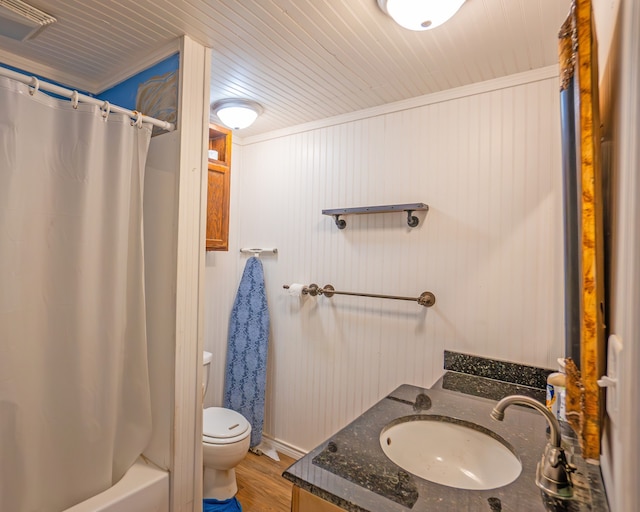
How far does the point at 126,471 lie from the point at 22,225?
3.46 ft

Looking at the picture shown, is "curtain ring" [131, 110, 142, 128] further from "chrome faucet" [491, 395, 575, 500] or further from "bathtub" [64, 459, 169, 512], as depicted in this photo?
"chrome faucet" [491, 395, 575, 500]

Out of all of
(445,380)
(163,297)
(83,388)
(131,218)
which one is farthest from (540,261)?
(83,388)

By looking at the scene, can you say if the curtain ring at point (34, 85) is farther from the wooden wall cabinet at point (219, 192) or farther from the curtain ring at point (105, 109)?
the wooden wall cabinet at point (219, 192)

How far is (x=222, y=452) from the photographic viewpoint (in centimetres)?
195

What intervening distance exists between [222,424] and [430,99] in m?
2.28

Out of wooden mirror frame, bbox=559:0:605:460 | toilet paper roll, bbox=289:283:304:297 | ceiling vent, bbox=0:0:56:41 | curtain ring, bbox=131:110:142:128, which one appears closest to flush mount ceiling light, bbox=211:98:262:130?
curtain ring, bbox=131:110:142:128

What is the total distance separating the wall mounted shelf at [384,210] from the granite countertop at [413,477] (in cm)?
102

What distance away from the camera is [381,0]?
121 cm

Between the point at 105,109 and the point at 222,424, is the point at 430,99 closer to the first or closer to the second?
the point at 105,109

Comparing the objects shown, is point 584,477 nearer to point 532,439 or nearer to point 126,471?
point 532,439

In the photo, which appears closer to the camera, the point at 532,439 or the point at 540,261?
the point at 532,439

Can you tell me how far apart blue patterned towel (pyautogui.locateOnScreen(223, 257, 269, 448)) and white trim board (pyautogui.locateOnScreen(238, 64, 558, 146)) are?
1032 millimetres

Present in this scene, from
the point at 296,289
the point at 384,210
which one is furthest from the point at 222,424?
the point at 384,210

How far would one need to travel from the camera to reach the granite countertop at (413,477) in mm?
834
